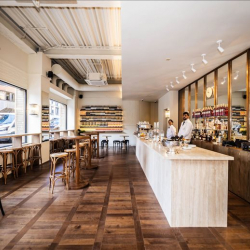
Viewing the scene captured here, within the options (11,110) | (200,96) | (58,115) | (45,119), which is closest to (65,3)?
(11,110)

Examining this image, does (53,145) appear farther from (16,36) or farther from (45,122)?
(16,36)

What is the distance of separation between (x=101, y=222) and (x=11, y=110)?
16.1ft

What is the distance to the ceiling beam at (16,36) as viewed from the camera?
15.2ft

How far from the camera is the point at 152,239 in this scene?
7.31 feet

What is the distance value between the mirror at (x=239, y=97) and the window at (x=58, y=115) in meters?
7.99

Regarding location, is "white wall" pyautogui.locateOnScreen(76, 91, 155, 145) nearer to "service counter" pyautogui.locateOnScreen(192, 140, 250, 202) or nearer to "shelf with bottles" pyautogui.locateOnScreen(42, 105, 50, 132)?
"shelf with bottles" pyautogui.locateOnScreen(42, 105, 50, 132)

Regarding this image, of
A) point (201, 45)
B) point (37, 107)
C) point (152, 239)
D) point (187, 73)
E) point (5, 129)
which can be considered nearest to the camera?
point (152, 239)

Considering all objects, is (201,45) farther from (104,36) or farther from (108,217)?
(108,217)

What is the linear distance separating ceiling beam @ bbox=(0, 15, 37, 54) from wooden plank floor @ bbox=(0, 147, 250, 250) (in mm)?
3936

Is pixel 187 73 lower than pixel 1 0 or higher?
lower

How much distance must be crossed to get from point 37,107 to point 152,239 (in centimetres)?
569

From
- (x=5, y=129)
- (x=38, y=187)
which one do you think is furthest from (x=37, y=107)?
(x=38, y=187)

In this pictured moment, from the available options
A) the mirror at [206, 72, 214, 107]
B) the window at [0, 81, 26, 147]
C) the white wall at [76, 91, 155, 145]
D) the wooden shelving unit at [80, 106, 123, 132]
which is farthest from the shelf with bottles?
the mirror at [206, 72, 214, 107]

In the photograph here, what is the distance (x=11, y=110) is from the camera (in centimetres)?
577
